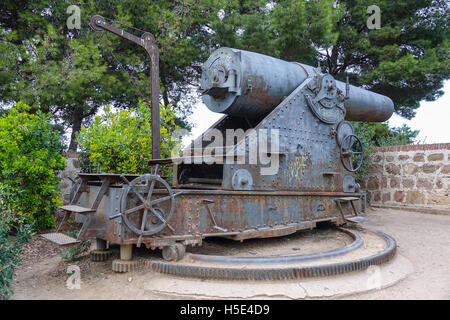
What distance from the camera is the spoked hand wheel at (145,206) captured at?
3.38 m

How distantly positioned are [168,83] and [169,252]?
9397 mm

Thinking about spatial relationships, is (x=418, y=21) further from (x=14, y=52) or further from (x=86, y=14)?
(x=14, y=52)

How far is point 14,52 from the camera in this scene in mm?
9008

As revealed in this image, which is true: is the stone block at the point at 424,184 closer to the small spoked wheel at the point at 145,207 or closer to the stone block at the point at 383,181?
the stone block at the point at 383,181

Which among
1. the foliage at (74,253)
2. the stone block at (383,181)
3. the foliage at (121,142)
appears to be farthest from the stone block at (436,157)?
the foliage at (74,253)

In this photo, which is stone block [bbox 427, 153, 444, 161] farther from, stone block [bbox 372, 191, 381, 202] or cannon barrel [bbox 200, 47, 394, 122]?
cannon barrel [bbox 200, 47, 394, 122]

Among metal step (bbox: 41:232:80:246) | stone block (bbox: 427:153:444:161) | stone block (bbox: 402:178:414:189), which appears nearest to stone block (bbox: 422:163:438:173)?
stone block (bbox: 427:153:444:161)

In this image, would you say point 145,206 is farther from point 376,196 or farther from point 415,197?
point 376,196

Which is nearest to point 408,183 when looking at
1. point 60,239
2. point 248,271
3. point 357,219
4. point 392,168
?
point 392,168

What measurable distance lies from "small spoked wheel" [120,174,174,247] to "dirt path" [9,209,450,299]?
1.40 feet

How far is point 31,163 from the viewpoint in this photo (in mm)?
5500

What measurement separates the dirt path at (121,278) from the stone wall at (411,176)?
3237mm
